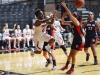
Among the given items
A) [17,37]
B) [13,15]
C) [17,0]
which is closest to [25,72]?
[17,37]

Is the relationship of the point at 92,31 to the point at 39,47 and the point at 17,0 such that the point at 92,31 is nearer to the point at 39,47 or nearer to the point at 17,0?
the point at 39,47

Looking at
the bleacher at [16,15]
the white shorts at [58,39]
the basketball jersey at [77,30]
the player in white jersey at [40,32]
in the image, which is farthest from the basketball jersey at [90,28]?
the bleacher at [16,15]

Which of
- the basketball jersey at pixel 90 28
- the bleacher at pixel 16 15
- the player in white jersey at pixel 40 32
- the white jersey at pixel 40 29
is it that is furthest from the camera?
the bleacher at pixel 16 15

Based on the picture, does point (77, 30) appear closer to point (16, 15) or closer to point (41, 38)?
point (41, 38)

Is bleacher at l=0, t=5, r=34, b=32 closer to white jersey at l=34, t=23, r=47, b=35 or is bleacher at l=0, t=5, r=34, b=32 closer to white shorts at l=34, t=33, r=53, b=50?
white shorts at l=34, t=33, r=53, b=50

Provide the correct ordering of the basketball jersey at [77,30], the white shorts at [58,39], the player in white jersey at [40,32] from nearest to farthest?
the basketball jersey at [77,30] → the player in white jersey at [40,32] → the white shorts at [58,39]

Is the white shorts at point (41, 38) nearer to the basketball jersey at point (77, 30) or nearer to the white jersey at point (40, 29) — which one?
the white jersey at point (40, 29)

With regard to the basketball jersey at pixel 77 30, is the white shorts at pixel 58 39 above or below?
below

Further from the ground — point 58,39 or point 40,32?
point 40,32

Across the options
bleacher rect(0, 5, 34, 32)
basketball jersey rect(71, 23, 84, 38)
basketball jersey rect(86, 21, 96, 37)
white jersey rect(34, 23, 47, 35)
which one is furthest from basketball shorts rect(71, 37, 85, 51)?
bleacher rect(0, 5, 34, 32)

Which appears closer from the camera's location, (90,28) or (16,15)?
(90,28)

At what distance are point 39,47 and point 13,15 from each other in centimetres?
1123

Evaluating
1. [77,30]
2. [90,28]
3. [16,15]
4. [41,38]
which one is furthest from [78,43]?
[16,15]

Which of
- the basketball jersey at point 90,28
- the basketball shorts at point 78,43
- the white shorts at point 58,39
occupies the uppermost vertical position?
the basketball jersey at point 90,28
